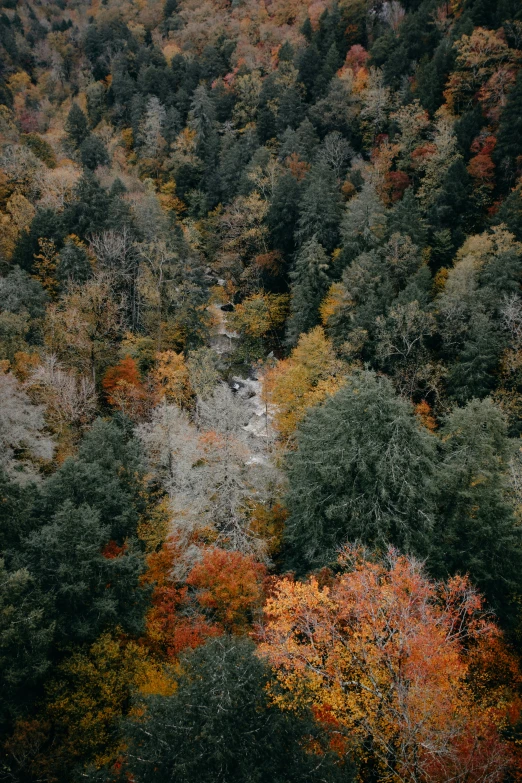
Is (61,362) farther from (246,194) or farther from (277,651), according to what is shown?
(246,194)

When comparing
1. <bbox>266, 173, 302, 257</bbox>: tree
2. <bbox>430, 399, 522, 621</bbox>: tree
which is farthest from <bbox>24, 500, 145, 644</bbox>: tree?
<bbox>266, 173, 302, 257</bbox>: tree

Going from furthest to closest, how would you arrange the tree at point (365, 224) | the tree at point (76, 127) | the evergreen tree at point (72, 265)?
the tree at point (76, 127), the tree at point (365, 224), the evergreen tree at point (72, 265)

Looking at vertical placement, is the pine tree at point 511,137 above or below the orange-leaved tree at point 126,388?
above

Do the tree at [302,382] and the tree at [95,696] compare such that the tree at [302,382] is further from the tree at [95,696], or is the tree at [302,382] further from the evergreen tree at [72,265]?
the evergreen tree at [72,265]

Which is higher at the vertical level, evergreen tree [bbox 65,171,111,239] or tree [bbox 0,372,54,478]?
evergreen tree [bbox 65,171,111,239]

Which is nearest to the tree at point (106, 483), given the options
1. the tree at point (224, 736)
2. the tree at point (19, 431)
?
the tree at point (19, 431)

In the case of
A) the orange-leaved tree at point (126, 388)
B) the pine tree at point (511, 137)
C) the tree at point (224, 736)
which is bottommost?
the orange-leaved tree at point (126, 388)

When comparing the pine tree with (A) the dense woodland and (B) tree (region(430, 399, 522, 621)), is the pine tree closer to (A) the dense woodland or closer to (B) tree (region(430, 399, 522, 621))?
(A) the dense woodland
